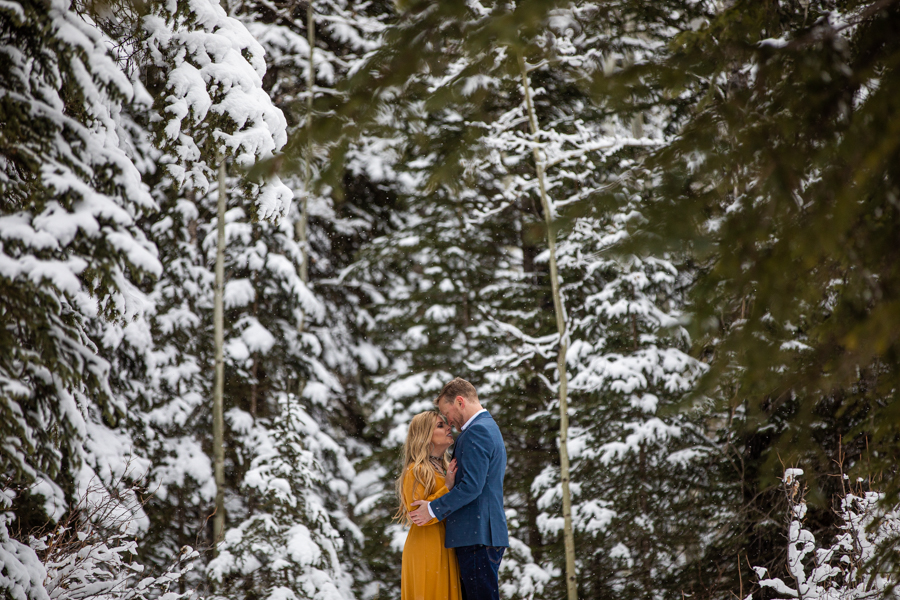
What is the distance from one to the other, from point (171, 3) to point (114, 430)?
621 cm

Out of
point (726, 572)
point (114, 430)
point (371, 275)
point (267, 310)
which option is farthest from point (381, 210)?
point (726, 572)

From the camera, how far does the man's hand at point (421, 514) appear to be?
4.18 m

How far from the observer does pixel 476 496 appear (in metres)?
4.18

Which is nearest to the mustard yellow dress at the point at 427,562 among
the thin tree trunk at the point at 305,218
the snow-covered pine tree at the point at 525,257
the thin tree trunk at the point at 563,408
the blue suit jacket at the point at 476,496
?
the blue suit jacket at the point at 476,496

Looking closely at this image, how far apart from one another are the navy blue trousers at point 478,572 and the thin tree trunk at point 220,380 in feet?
18.6

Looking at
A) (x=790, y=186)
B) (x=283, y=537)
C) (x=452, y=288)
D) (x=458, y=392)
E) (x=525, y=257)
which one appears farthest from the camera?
(x=525, y=257)

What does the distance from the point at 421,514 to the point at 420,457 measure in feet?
1.37

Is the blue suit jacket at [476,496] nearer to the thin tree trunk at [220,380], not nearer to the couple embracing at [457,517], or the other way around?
the couple embracing at [457,517]

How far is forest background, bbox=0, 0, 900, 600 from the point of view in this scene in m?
2.07

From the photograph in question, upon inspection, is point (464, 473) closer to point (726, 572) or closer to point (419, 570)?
point (419, 570)

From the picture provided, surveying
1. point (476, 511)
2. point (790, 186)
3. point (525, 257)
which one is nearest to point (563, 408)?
point (476, 511)

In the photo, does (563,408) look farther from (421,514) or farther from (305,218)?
(305,218)

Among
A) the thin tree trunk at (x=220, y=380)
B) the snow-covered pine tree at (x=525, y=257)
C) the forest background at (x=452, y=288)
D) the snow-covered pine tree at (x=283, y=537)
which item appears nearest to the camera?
the forest background at (x=452, y=288)

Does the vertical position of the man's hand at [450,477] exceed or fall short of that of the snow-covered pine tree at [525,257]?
it falls short
